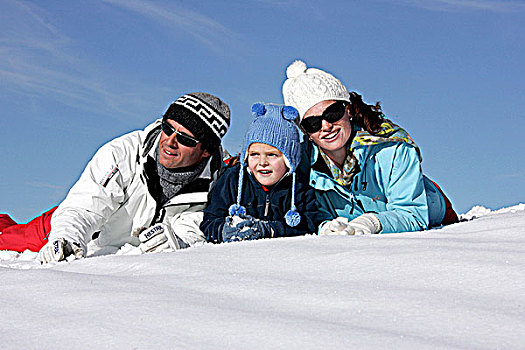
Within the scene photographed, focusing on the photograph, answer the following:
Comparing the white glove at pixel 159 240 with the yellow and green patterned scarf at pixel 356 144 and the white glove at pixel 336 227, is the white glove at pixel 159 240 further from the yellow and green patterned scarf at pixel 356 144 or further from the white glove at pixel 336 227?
the yellow and green patterned scarf at pixel 356 144

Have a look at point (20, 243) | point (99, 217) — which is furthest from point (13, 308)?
point (20, 243)

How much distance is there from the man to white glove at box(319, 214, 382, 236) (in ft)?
2.40

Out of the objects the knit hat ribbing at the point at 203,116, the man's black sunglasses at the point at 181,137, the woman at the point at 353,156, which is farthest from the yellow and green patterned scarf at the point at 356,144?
the man's black sunglasses at the point at 181,137

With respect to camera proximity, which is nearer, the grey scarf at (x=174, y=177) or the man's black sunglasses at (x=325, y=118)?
the man's black sunglasses at (x=325, y=118)

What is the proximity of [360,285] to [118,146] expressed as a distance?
2.20 m

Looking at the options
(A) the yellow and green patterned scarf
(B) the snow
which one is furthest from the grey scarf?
(B) the snow

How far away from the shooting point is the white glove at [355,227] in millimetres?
2730

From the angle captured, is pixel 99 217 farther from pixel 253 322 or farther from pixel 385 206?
pixel 253 322

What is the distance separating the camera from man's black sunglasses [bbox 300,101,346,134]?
3.08 metres

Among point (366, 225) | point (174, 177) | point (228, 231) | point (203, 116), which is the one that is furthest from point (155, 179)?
point (366, 225)

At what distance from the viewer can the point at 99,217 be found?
124 inches

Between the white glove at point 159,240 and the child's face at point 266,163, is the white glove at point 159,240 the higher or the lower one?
the lower one

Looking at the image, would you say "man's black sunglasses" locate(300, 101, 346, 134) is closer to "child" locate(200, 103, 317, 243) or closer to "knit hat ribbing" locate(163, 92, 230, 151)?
"child" locate(200, 103, 317, 243)

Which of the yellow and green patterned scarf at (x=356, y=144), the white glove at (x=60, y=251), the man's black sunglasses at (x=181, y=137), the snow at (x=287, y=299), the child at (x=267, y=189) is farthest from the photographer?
the man's black sunglasses at (x=181, y=137)
